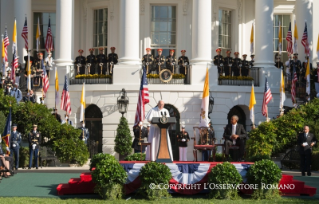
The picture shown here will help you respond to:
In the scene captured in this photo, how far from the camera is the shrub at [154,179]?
701 inches

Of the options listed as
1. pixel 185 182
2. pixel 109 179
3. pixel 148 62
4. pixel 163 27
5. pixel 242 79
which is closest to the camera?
pixel 109 179

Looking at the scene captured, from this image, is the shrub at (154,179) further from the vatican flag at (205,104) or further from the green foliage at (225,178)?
the vatican flag at (205,104)

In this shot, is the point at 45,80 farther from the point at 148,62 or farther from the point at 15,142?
the point at 15,142

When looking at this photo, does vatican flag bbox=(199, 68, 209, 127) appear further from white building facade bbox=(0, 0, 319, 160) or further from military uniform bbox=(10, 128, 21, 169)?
military uniform bbox=(10, 128, 21, 169)

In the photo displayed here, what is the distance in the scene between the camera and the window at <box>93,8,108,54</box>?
40.5 metres

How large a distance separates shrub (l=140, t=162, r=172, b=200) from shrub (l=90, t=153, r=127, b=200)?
0.53m

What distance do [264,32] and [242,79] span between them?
284 cm

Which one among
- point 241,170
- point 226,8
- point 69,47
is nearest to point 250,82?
point 226,8

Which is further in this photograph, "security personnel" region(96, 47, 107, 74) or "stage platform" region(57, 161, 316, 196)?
"security personnel" region(96, 47, 107, 74)

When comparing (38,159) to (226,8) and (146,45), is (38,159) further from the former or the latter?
(226,8)

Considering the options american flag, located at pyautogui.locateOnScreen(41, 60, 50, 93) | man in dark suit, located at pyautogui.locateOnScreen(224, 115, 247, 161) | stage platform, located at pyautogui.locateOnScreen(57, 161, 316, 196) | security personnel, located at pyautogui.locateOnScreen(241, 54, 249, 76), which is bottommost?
stage platform, located at pyautogui.locateOnScreen(57, 161, 316, 196)

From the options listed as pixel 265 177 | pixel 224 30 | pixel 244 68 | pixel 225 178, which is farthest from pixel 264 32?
pixel 225 178

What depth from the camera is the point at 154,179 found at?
58.4ft

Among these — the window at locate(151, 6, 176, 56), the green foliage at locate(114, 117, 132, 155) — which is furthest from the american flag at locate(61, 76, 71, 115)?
the window at locate(151, 6, 176, 56)
